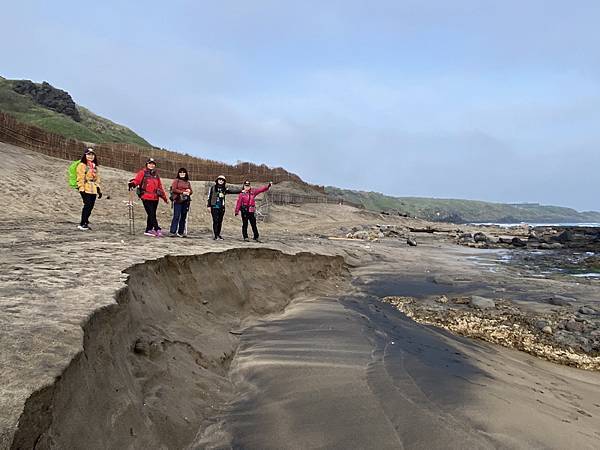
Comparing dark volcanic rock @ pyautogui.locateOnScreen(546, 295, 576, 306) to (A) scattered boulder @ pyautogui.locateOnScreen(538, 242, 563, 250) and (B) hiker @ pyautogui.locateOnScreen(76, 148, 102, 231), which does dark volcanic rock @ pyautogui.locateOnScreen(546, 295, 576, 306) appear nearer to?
(B) hiker @ pyautogui.locateOnScreen(76, 148, 102, 231)

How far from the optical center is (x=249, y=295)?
7.32m

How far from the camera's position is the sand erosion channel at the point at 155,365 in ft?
7.07

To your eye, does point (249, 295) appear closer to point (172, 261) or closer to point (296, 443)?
point (172, 261)

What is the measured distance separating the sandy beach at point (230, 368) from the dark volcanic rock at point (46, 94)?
173 ft

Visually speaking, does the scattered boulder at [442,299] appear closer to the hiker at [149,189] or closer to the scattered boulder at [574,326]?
the scattered boulder at [574,326]

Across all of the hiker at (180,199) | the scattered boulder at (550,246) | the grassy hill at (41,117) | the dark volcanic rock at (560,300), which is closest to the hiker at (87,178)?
the hiker at (180,199)

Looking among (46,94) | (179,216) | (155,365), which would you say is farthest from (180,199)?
(46,94)

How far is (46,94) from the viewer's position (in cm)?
5178

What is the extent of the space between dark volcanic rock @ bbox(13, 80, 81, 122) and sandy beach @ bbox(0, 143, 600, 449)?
173 feet

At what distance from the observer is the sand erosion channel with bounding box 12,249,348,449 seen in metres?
2.15

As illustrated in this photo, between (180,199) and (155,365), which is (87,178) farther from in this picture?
(155,365)

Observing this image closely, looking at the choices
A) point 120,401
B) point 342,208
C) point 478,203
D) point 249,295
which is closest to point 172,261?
point 249,295

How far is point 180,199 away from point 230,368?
6.16 meters

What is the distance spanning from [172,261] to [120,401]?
11.5 feet
